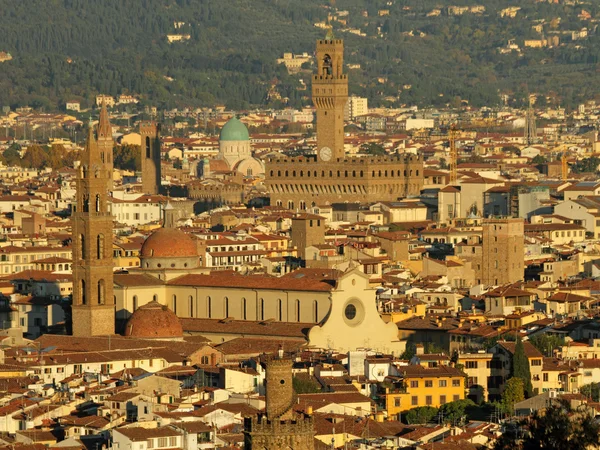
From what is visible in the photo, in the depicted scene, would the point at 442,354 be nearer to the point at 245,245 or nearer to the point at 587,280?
the point at 587,280

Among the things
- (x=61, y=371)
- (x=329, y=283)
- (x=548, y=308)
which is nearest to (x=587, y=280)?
(x=548, y=308)

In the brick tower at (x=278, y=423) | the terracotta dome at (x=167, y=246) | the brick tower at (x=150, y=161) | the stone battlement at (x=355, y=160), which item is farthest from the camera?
the brick tower at (x=150, y=161)

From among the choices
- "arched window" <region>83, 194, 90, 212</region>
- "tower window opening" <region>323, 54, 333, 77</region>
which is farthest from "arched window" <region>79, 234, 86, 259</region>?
"tower window opening" <region>323, 54, 333, 77</region>

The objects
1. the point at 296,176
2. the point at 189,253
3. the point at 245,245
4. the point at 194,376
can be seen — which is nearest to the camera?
the point at 194,376

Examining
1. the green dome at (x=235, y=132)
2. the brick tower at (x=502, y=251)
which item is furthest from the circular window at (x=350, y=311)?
the green dome at (x=235, y=132)

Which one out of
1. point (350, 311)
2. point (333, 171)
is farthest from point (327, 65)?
point (350, 311)

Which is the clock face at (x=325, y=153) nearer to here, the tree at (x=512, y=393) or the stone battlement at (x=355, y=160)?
the stone battlement at (x=355, y=160)

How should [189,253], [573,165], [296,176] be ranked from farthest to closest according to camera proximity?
1. [573,165]
2. [296,176]
3. [189,253]
